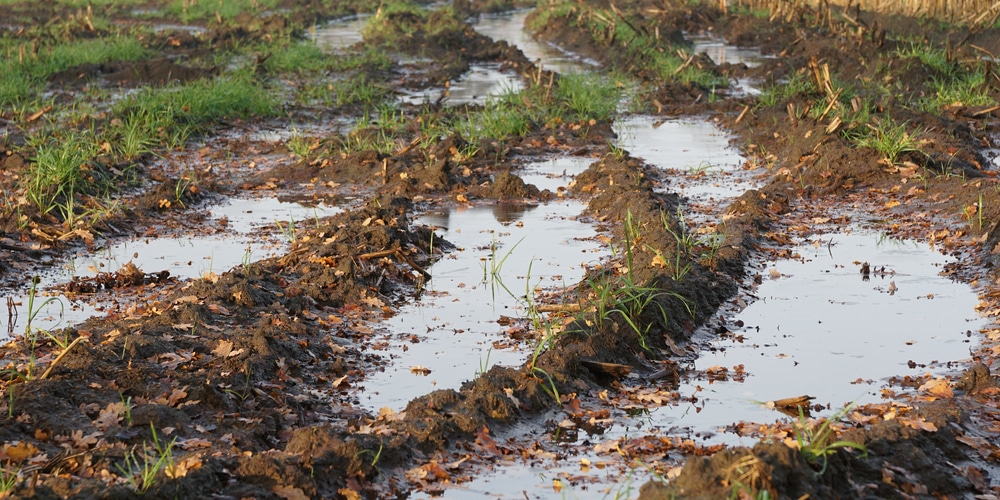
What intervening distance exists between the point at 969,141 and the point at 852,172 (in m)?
2.51

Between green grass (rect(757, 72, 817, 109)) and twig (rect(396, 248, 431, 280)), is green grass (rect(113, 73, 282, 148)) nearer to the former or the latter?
twig (rect(396, 248, 431, 280))

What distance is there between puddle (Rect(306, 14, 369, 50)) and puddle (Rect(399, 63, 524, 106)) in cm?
461

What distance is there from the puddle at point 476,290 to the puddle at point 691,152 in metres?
1.55

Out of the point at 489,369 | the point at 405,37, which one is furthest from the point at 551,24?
the point at 489,369

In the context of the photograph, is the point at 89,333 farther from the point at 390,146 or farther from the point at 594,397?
the point at 390,146

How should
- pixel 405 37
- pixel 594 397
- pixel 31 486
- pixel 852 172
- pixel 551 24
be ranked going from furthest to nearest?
pixel 551 24, pixel 405 37, pixel 852 172, pixel 594 397, pixel 31 486

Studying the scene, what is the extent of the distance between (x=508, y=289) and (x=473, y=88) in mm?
12010

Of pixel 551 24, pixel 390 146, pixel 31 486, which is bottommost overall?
pixel 551 24

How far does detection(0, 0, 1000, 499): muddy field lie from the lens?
5301 millimetres

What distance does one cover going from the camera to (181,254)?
970 cm

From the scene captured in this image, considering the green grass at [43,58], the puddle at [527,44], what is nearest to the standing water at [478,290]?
the puddle at [527,44]

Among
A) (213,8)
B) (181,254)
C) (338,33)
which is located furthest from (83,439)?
(213,8)

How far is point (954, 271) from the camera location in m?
8.74

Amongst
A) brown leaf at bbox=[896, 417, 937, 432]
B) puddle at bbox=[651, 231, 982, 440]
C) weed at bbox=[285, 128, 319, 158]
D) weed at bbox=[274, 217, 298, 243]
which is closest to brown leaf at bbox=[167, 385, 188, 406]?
puddle at bbox=[651, 231, 982, 440]
